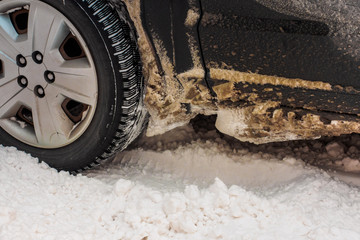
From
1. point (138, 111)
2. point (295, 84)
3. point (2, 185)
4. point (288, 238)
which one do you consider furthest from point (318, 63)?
point (2, 185)

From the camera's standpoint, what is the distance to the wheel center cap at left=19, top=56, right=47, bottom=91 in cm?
243

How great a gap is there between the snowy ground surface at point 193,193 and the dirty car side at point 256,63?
361mm

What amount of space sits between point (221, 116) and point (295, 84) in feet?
1.48

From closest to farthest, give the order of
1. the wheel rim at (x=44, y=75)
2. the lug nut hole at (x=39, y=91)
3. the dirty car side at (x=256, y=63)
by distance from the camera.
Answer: the dirty car side at (x=256, y=63)
the wheel rim at (x=44, y=75)
the lug nut hole at (x=39, y=91)

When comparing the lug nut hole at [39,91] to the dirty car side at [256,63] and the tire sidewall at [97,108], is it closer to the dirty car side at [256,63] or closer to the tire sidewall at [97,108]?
the tire sidewall at [97,108]

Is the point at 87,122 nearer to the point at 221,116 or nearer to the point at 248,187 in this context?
the point at 221,116

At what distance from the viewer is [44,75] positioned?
7.98 feet

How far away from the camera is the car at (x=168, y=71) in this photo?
195cm

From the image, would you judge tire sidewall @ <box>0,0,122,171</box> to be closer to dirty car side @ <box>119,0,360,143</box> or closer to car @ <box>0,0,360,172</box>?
car @ <box>0,0,360,172</box>

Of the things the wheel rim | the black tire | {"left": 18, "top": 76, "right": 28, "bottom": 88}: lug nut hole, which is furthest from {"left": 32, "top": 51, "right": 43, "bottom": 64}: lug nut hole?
the black tire

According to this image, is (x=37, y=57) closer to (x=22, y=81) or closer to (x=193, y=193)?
(x=22, y=81)

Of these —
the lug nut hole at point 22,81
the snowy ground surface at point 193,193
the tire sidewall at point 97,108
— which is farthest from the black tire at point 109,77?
the lug nut hole at point 22,81

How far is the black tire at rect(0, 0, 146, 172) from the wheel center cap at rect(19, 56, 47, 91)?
33 centimetres

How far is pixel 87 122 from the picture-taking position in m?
2.46
